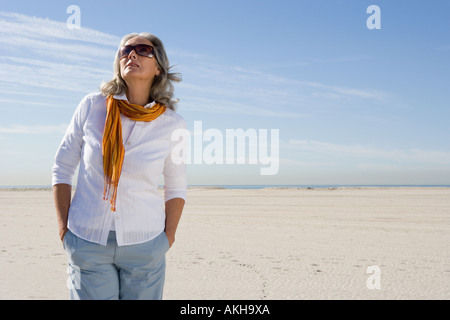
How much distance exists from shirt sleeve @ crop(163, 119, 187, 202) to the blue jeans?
37 centimetres

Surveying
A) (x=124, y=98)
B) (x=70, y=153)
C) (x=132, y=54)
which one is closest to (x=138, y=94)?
(x=124, y=98)

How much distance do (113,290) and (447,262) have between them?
6497mm

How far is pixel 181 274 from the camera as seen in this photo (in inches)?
237

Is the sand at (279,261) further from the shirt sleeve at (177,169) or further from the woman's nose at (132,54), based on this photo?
the woman's nose at (132,54)

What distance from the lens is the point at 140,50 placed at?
7.86ft

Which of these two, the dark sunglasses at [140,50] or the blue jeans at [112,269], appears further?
the dark sunglasses at [140,50]

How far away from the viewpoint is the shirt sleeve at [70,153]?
225 centimetres

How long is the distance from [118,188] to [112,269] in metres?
0.41

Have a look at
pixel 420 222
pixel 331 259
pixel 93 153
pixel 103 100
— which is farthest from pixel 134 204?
pixel 420 222

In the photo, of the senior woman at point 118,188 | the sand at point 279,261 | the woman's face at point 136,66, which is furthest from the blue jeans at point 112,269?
the sand at point 279,261

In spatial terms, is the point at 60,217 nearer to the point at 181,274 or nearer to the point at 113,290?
the point at 113,290

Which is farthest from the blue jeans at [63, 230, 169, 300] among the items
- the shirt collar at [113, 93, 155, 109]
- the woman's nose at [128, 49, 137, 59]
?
the woman's nose at [128, 49, 137, 59]

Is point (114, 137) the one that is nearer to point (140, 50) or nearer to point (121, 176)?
point (121, 176)

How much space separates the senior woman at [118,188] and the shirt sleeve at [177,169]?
34 millimetres
